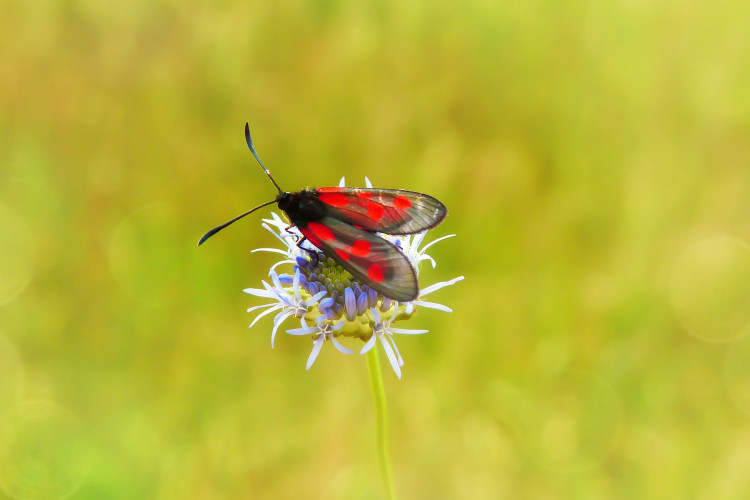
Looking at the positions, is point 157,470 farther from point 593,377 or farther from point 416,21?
point 416,21

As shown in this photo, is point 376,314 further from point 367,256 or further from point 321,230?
point 321,230

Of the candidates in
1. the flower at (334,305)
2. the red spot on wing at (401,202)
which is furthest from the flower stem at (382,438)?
the red spot on wing at (401,202)

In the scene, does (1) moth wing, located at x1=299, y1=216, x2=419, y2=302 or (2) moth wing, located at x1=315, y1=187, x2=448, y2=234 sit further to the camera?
(2) moth wing, located at x1=315, y1=187, x2=448, y2=234

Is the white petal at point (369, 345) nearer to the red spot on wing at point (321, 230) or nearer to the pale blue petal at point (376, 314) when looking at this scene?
the pale blue petal at point (376, 314)

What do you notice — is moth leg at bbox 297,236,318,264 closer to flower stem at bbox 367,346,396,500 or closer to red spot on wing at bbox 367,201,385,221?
red spot on wing at bbox 367,201,385,221

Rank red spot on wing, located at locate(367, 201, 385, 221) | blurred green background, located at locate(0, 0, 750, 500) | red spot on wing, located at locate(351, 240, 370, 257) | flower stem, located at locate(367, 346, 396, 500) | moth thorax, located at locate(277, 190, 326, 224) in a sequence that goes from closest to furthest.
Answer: flower stem, located at locate(367, 346, 396, 500)
red spot on wing, located at locate(351, 240, 370, 257)
moth thorax, located at locate(277, 190, 326, 224)
red spot on wing, located at locate(367, 201, 385, 221)
blurred green background, located at locate(0, 0, 750, 500)

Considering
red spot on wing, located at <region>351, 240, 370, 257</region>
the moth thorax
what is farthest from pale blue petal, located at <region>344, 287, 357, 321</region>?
the moth thorax

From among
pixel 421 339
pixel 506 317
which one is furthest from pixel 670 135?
pixel 421 339
